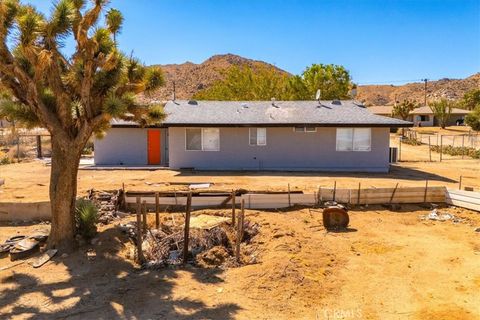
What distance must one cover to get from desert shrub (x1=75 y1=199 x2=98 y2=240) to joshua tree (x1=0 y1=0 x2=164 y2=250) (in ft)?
1.40

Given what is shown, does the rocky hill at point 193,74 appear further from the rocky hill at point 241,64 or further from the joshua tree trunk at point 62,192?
the joshua tree trunk at point 62,192

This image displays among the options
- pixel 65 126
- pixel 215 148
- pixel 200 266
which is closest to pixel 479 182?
pixel 215 148

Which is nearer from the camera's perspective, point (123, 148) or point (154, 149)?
point (123, 148)

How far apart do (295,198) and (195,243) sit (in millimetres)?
4243

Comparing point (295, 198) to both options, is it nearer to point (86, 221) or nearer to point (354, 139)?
point (86, 221)

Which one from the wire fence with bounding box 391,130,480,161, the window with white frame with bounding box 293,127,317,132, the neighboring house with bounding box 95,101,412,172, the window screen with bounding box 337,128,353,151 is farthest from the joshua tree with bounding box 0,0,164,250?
the wire fence with bounding box 391,130,480,161

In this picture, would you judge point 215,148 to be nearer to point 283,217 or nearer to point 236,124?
point 236,124

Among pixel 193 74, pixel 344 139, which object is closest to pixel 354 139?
pixel 344 139

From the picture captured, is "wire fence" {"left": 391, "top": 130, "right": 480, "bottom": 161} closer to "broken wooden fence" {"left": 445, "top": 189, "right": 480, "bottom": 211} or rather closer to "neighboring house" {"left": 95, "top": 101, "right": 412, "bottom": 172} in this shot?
"neighboring house" {"left": 95, "top": 101, "right": 412, "bottom": 172}

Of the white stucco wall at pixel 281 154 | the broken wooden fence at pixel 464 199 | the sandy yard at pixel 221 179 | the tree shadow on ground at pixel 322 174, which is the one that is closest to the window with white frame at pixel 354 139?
the white stucco wall at pixel 281 154

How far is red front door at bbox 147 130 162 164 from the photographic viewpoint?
2384 centimetres

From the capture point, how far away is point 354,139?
21.6m

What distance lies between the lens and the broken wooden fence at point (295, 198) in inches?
555

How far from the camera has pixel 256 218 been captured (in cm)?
1323
